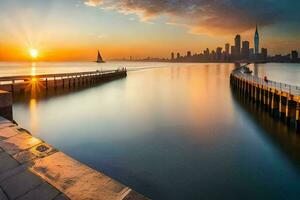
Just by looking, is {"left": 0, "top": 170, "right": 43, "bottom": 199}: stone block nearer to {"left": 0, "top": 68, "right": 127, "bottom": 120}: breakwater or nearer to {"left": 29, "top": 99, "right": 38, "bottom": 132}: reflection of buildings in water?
{"left": 29, "top": 99, "right": 38, "bottom": 132}: reflection of buildings in water

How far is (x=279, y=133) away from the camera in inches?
688

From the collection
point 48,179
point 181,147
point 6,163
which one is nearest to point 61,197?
point 48,179

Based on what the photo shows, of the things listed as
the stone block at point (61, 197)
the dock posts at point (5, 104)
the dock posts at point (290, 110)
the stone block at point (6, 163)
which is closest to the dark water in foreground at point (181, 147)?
the dock posts at point (290, 110)

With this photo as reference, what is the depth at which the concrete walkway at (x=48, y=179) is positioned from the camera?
473 centimetres

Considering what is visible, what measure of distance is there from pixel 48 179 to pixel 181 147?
32.6ft

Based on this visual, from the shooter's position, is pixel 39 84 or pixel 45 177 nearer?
pixel 45 177

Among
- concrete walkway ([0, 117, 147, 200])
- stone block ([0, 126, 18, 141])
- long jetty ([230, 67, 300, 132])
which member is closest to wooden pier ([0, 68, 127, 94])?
stone block ([0, 126, 18, 141])

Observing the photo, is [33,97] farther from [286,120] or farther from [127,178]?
[286,120]

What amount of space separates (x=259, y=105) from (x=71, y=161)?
26.2m

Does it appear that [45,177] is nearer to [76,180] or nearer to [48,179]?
[48,179]

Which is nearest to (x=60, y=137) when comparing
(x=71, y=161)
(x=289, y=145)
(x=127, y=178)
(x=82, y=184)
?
(x=127, y=178)

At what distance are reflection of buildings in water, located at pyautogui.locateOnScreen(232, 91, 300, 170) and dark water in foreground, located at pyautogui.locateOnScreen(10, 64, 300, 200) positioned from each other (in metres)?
0.05

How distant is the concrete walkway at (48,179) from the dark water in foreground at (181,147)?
416 centimetres

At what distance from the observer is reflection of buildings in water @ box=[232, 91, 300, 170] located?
13990 millimetres
